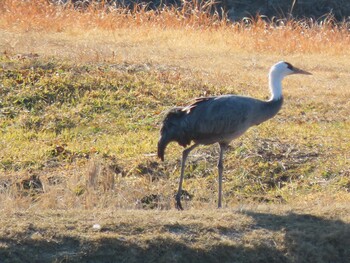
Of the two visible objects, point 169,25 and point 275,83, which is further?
point 169,25

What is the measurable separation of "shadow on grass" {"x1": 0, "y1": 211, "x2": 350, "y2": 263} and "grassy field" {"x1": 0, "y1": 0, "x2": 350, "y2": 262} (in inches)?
0.4

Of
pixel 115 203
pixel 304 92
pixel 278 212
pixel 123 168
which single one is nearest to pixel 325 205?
pixel 278 212

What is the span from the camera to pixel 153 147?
1109 cm

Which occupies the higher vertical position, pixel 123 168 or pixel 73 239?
pixel 73 239

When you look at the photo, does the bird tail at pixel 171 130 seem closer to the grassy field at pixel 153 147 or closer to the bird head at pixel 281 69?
the grassy field at pixel 153 147

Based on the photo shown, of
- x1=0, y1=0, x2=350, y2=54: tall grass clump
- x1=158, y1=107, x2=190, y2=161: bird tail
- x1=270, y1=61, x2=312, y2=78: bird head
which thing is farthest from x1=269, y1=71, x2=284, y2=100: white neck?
x1=0, y1=0, x2=350, y2=54: tall grass clump

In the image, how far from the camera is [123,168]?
10570 millimetres

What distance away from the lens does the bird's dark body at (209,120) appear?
353 inches

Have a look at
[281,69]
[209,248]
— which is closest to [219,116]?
[281,69]

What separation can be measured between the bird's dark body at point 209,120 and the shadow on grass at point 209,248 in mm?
1233

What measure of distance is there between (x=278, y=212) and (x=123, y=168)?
8.92 feet

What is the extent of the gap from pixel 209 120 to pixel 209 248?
1696 millimetres

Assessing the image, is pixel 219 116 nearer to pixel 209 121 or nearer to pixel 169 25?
pixel 209 121

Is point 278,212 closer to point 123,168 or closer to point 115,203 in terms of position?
point 115,203
